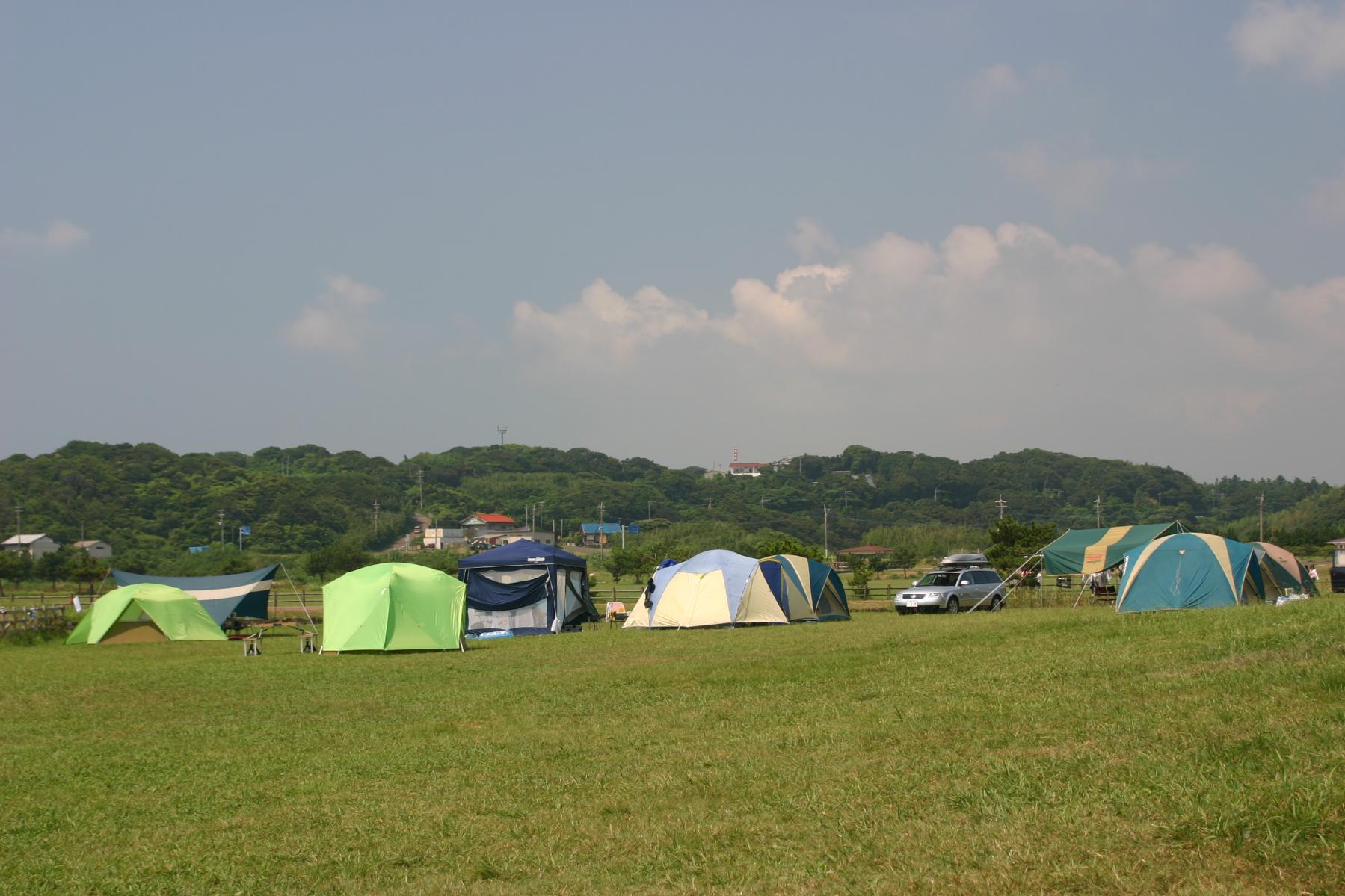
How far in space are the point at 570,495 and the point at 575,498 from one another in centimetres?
206

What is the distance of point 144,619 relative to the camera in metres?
28.8

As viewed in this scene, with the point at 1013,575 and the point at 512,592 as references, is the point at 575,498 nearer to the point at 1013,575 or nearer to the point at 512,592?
the point at 1013,575

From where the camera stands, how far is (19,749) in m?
12.3

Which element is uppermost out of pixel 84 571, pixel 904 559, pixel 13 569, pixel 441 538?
pixel 441 538

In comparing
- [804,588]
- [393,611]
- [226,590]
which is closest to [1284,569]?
[804,588]

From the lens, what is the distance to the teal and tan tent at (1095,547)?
32375mm

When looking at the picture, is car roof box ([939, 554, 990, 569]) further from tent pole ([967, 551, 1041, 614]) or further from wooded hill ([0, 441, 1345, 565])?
wooded hill ([0, 441, 1345, 565])

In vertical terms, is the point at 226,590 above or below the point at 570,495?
below

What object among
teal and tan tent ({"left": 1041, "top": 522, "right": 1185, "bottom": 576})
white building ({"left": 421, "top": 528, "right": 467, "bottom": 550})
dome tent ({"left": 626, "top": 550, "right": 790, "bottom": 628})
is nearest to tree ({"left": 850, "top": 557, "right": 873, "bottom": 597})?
teal and tan tent ({"left": 1041, "top": 522, "right": 1185, "bottom": 576})

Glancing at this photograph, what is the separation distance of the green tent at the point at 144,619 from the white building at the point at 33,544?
239ft

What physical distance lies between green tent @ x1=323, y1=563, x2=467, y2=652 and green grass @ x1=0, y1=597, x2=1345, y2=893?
6.03 m

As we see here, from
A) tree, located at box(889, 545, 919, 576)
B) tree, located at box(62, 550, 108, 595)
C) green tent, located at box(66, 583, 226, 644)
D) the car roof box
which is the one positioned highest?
tree, located at box(62, 550, 108, 595)

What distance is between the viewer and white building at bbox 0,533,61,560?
94.9 meters

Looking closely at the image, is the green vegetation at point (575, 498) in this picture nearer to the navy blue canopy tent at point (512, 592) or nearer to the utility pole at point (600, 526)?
the utility pole at point (600, 526)
